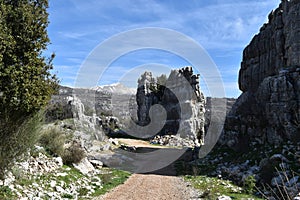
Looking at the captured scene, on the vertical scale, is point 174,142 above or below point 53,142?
below

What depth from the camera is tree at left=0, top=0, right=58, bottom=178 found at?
8.12 metres

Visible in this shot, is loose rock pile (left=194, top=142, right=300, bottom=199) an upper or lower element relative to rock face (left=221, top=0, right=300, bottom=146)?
lower

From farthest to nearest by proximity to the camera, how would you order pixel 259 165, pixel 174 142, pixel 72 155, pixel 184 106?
1. pixel 184 106
2. pixel 174 142
3. pixel 259 165
4. pixel 72 155

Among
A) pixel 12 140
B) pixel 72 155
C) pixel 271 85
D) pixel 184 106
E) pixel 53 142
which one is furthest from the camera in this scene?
pixel 184 106

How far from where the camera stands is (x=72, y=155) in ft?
53.6

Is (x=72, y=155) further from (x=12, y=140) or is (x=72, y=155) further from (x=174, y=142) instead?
(x=174, y=142)

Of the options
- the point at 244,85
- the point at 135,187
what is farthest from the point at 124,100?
the point at 135,187

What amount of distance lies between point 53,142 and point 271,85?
16.5 metres

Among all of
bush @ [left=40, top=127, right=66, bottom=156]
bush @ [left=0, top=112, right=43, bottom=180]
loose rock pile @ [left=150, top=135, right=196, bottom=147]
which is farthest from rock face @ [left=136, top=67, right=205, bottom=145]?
bush @ [left=0, top=112, right=43, bottom=180]

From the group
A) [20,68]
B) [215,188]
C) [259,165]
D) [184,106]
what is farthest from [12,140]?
[184,106]

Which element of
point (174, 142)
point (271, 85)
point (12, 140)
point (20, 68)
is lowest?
point (174, 142)

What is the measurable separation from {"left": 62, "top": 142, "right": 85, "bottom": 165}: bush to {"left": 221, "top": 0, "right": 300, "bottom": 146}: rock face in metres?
13.4

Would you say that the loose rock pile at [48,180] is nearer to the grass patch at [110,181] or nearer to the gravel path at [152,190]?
the grass patch at [110,181]

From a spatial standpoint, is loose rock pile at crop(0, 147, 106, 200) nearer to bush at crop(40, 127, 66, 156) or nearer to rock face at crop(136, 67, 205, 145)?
bush at crop(40, 127, 66, 156)
